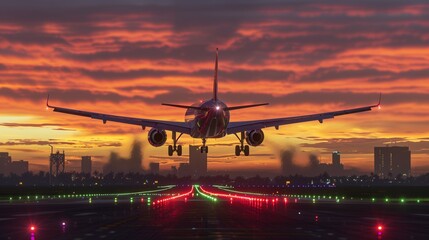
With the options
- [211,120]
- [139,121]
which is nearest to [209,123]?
[211,120]

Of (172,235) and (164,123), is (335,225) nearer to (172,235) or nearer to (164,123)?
(172,235)

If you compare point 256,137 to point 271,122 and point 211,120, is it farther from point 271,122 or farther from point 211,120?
point 211,120

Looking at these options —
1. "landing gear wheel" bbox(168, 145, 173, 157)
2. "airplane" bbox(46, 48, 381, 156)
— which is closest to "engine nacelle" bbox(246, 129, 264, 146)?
"airplane" bbox(46, 48, 381, 156)

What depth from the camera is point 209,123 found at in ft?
254

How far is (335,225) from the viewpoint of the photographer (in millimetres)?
46812

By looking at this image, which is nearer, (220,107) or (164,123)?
(220,107)

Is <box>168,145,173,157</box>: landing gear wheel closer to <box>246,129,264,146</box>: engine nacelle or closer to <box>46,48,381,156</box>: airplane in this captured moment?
<box>46,48,381,156</box>: airplane

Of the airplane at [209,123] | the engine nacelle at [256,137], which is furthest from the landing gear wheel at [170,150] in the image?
the engine nacelle at [256,137]

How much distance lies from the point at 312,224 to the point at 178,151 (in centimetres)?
4124

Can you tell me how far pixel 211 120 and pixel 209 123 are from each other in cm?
72

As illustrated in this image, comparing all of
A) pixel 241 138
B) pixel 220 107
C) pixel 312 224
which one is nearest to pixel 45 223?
pixel 312 224

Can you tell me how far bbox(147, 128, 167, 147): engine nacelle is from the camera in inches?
3255

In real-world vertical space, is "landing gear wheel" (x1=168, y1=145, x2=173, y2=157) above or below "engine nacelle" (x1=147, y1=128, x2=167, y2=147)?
below

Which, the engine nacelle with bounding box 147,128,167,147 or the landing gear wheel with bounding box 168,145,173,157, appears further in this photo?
the landing gear wheel with bounding box 168,145,173,157
